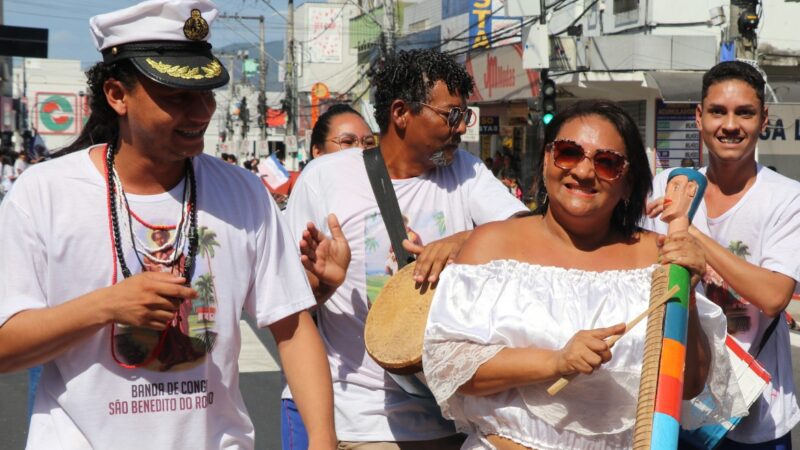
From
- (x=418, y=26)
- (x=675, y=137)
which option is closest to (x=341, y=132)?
(x=675, y=137)

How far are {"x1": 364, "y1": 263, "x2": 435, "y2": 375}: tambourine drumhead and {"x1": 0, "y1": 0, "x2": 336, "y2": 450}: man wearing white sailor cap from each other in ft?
1.39

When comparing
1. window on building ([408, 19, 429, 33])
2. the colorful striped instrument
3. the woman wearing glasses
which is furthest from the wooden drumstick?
window on building ([408, 19, 429, 33])

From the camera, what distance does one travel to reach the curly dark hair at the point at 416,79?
14.1ft

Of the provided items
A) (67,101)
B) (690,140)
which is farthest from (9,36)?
(67,101)

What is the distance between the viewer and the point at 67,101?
81.5 meters

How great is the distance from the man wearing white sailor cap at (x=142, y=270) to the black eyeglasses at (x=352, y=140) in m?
3.62

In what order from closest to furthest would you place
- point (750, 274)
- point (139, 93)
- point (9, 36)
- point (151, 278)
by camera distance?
point (151, 278) → point (139, 93) → point (750, 274) → point (9, 36)

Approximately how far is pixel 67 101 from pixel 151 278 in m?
83.3

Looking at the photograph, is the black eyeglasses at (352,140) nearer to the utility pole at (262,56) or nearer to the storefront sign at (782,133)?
the storefront sign at (782,133)

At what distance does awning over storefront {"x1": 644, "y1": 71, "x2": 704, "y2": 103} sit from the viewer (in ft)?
86.3

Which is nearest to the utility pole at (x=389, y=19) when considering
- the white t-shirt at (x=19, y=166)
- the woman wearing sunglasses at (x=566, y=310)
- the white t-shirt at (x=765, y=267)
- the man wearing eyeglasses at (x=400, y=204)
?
the white t-shirt at (x=19, y=166)

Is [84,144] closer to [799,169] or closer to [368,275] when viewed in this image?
[368,275]

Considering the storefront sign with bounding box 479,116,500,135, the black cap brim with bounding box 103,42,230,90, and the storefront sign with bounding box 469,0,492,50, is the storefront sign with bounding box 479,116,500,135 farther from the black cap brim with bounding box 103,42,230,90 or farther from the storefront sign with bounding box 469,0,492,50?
the black cap brim with bounding box 103,42,230,90

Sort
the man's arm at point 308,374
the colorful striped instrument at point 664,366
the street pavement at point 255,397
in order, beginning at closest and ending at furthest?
the colorful striped instrument at point 664,366
the man's arm at point 308,374
the street pavement at point 255,397
